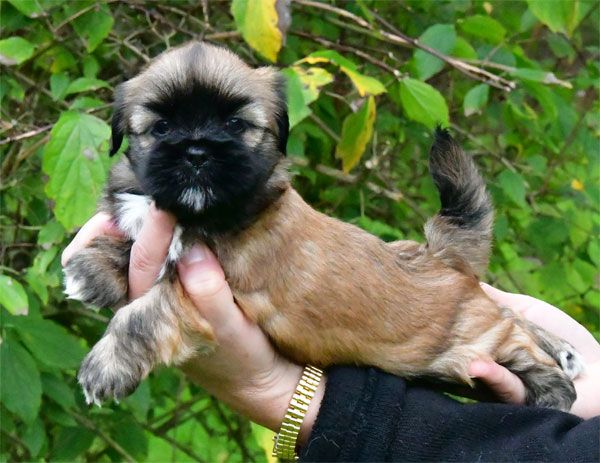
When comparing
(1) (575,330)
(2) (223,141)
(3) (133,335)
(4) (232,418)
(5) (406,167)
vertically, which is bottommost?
(4) (232,418)

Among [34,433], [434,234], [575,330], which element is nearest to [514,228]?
[575,330]

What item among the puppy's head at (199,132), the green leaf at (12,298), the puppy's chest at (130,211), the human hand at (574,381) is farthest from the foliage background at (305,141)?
the human hand at (574,381)

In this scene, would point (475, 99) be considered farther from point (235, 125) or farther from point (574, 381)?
point (235, 125)

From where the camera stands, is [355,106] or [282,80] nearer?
[282,80]

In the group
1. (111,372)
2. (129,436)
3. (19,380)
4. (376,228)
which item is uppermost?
(111,372)

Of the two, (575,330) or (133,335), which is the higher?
(133,335)

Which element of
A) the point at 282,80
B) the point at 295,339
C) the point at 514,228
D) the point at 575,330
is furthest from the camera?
the point at 514,228

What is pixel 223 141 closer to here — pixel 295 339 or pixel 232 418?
pixel 295 339

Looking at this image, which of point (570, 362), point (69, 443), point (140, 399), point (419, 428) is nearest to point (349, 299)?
point (419, 428)
